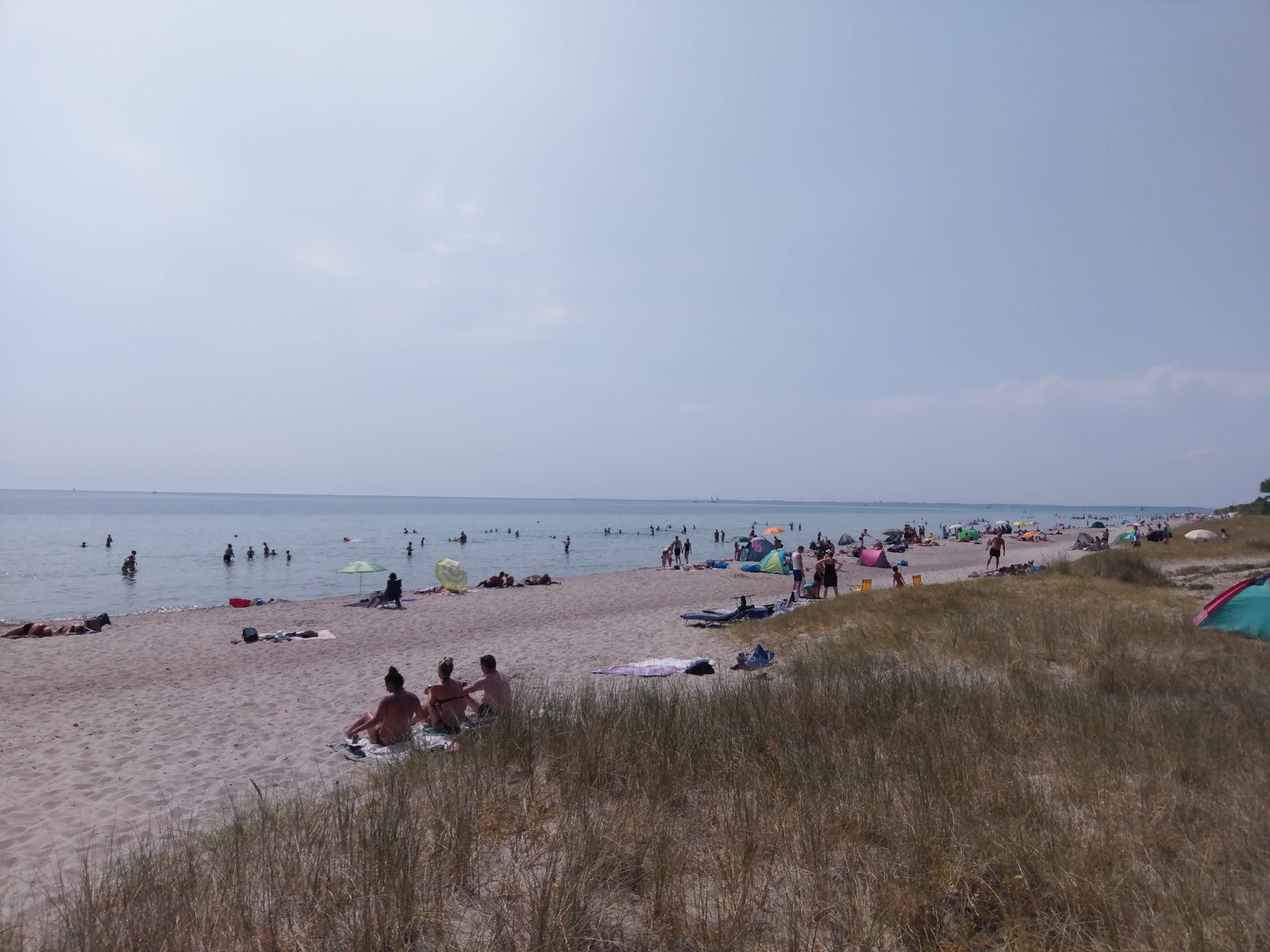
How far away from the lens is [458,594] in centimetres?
2552

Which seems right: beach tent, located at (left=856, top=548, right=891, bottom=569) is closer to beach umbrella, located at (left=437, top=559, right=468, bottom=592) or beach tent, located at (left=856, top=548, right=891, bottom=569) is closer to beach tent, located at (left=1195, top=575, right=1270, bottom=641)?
beach umbrella, located at (left=437, top=559, right=468, bottom=592)

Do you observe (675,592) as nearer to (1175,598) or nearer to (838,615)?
(838,615)

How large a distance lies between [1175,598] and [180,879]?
1552 cm

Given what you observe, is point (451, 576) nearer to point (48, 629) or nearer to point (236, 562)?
point (48, 629)

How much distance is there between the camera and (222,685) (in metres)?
11.5

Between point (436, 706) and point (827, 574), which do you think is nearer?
point (436, 706)

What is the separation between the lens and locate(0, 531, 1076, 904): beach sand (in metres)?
6.15

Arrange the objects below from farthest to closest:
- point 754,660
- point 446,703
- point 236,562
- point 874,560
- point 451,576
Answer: point 236,562 < point 874,560 < point 451,576 < point 754,660 < point 446,703

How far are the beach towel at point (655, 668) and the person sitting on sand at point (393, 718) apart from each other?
3.42 m

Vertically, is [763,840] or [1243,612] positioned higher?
[1243,612]

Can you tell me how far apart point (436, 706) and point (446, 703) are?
0.13 m

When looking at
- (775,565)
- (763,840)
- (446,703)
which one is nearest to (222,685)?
(446,703)

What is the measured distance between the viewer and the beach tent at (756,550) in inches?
1361

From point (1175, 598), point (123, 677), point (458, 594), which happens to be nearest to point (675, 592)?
point (458, 594)
